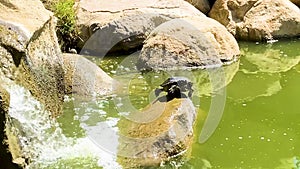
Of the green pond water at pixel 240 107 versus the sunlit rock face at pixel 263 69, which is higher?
the green pond water at pixel 240 107

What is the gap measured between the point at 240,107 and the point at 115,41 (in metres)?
2.63

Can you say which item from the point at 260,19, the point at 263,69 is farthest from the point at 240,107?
the point at 260,19

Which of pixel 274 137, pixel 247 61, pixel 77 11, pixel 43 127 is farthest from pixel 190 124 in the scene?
pixel 77 11

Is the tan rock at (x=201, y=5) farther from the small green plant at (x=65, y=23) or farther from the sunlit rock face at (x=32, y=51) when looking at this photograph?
the sunlit rock face at (x=32, y=51)

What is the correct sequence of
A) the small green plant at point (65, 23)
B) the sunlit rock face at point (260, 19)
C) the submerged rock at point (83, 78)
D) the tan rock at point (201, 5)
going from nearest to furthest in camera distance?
1. the submerged rock at point (83, 78)
2. the small green plant at point (65, 23)
3. the sunlit rock face at point (260, 19)
4. the tan rock at point (201, 5)

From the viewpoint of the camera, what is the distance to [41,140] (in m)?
4.72

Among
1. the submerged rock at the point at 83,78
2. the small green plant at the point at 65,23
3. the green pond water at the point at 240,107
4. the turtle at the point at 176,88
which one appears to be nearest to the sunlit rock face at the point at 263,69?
the green pond water at the point at 240,107

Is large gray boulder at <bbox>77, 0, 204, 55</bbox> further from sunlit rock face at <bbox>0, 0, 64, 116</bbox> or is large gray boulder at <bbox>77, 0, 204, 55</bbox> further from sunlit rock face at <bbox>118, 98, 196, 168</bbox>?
sunlit rock face at <bbox>118, 98, 196, 168</bbox>

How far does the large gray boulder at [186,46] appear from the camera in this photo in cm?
705

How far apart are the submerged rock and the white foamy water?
0.98 metres

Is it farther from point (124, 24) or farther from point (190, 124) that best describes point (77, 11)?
point (190, 124)

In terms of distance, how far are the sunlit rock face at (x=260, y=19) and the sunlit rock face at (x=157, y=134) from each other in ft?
12.7

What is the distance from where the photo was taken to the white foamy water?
438 centimetres

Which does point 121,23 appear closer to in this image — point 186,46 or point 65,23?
point 65,23
